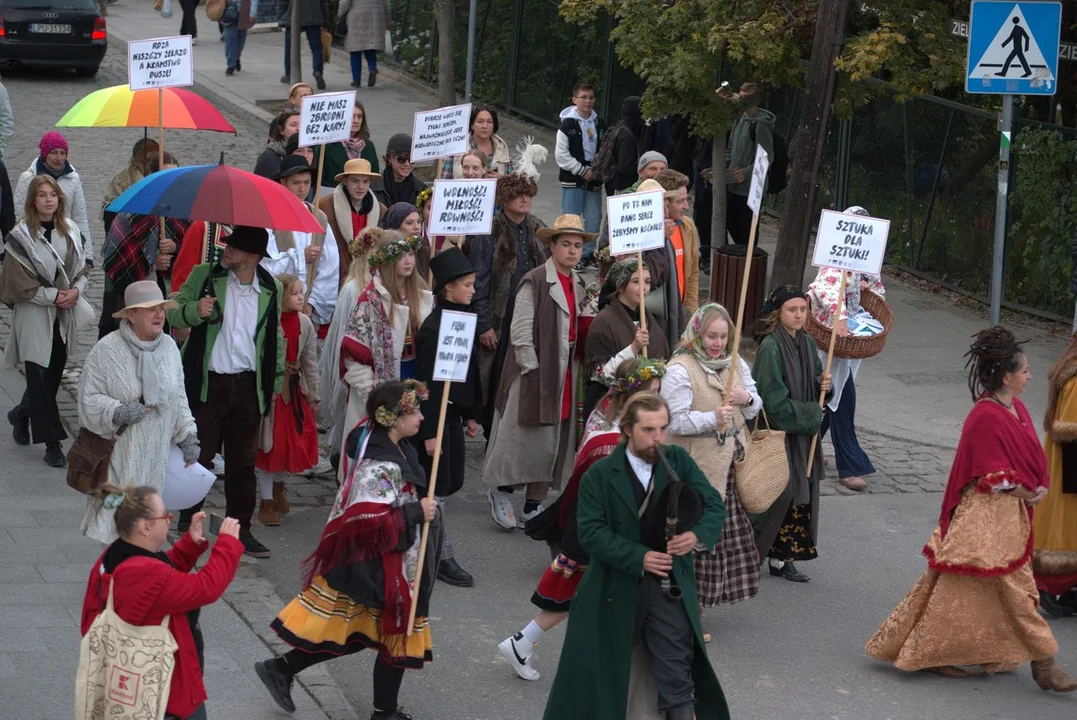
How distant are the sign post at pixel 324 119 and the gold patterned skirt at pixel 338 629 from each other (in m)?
4.34

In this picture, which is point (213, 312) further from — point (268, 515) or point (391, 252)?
point (268, 515)

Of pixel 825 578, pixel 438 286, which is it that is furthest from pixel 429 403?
pixel 825 578

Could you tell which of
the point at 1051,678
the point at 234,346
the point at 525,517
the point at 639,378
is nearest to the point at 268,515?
the point at 234,346

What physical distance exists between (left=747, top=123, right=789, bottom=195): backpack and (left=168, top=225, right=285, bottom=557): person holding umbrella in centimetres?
801

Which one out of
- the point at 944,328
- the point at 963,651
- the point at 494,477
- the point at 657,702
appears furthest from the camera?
the point at 944,328

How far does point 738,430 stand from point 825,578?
1.54 metres

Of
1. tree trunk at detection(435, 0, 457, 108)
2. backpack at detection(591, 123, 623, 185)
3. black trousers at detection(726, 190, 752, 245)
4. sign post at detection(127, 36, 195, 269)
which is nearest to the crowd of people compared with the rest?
sign post at detection(127, 36, 195, 269)

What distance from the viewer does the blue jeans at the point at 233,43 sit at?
81.7ft

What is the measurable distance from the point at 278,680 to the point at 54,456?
12.7 ft

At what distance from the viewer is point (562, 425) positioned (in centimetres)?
981

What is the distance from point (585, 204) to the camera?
16.5 m

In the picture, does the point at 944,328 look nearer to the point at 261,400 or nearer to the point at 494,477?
the point at 494,477

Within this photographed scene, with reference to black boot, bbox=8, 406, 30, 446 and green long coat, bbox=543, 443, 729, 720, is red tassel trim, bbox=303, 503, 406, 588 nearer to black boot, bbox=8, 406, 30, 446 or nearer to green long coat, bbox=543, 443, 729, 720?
green long coat, bbox=543, 443, 729, 720

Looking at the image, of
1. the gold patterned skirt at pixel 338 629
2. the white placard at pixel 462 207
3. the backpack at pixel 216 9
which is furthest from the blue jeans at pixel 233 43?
the gold patterned skirt at pixel 338 629
